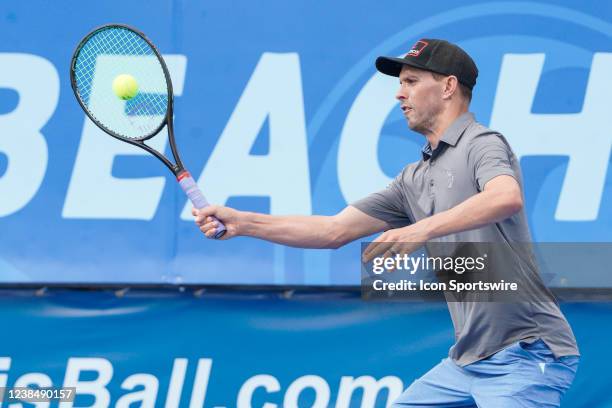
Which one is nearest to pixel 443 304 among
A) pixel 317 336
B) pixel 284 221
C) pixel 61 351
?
pixel 317 336

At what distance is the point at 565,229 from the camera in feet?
18.4

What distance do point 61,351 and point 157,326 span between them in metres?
0.46

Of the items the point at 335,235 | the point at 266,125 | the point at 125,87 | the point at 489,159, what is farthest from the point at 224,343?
the point at 489,159

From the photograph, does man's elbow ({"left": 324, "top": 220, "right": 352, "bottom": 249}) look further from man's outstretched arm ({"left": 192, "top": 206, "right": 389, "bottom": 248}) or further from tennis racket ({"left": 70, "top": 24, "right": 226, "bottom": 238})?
tennis racket ({"left": 70, "top": 24, "right": 226, "bottom": 238})

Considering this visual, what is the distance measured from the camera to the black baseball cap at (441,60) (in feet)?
14.6

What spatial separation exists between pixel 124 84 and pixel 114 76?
108 centimetres

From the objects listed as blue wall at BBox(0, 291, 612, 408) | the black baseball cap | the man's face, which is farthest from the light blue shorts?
blue wall at BBox(0, 291, 612, 408)

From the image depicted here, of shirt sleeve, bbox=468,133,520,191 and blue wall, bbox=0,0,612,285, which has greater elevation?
blue wall, bbox=0,0,612,285

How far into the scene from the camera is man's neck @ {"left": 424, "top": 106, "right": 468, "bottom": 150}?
4410 mm

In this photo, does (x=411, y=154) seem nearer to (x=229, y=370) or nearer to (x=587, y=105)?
(x=587, y=105)

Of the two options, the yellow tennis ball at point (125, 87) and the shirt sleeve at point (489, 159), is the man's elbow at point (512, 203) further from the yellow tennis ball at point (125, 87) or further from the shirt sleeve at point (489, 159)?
the yellow tennis ball at point (125, 87)

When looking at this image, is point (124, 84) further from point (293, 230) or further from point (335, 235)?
point (335, 235)

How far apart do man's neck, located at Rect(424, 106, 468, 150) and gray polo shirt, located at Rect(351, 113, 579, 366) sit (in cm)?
10

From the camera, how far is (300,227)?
4559 mm
